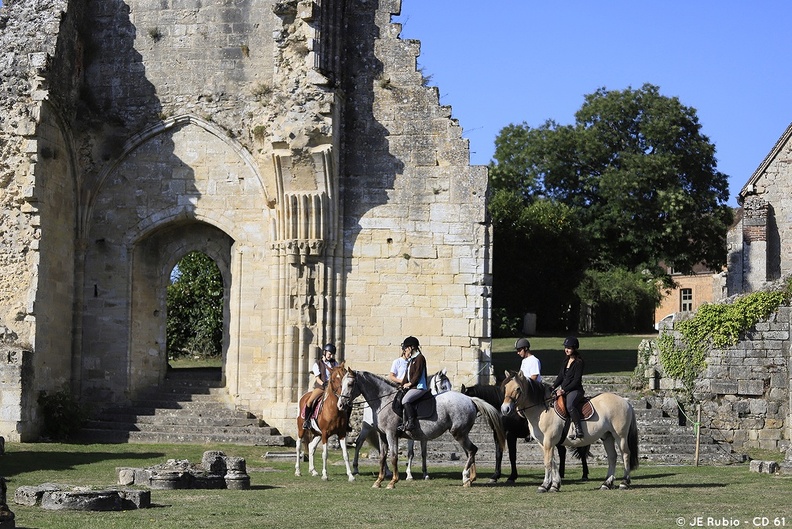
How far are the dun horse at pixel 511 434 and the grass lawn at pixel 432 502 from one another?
241 millimetres

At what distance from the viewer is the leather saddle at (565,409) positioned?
1534 centimetres

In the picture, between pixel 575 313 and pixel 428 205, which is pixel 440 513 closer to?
pixel 428 205

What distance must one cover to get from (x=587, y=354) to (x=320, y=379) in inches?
666

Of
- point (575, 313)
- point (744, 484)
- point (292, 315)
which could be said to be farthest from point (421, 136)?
point (575, 313)

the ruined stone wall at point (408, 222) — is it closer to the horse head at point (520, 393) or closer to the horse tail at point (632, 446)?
the horse tail at point (632, 446)

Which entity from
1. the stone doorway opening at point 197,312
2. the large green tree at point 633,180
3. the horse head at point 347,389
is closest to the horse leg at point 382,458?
the horse head at point 347,389

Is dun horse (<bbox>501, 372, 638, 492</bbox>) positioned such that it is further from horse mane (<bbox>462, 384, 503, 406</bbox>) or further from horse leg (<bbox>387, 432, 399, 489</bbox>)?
horse mane (<bbox>462, 384, 503, 406</bbox>)

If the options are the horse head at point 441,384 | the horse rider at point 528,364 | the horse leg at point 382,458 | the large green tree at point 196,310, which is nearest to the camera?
the horse leg at point 382,458

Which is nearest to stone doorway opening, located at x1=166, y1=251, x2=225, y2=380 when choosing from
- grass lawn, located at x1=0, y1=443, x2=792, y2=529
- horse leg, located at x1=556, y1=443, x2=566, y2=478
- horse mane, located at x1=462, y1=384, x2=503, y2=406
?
grass lawn, located at x1=0, y1=443, x2=792, y2=529

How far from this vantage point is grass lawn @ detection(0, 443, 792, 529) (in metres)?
11.7

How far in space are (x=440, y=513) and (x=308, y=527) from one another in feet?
5.88

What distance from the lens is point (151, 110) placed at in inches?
956

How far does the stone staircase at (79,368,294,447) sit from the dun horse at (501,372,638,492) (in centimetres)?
821

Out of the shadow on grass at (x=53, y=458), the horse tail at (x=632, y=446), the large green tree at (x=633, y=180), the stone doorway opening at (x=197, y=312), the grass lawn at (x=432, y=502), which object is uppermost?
the large green tree at (x=633, y=180)
